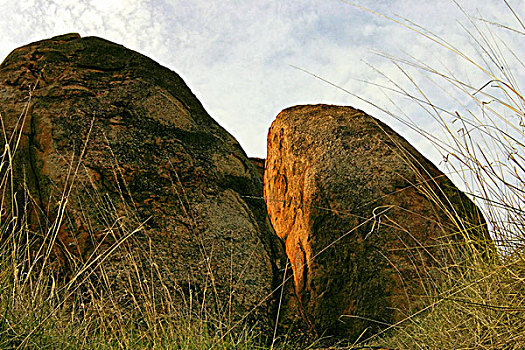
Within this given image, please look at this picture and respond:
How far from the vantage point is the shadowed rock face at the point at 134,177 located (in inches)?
121

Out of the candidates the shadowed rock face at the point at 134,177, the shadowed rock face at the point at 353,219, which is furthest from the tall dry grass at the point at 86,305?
the shadowed rock face at the point at 353,219

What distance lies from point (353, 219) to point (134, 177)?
162 cm

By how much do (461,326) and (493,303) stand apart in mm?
299

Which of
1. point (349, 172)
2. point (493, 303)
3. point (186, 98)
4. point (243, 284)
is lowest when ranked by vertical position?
point (243, 284)

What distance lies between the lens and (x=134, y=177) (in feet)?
10.6

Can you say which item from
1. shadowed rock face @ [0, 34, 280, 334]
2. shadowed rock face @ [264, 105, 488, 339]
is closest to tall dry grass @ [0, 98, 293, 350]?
shadowed rock face @ [0, 34, 280, 334]

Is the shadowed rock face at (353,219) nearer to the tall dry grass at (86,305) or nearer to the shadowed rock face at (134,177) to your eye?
the shadowed rock face at (134,177)

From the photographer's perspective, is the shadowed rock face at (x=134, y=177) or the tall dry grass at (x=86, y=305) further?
the shadowed rock face at (x=134, y=177)

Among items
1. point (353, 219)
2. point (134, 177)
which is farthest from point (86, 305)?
point (353, 219)

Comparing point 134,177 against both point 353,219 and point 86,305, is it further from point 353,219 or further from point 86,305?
point 353,219

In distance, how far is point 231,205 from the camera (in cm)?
341

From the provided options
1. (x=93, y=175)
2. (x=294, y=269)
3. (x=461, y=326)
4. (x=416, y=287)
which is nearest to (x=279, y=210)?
(x=294, y=269)

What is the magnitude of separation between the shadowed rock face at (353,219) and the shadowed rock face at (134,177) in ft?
1.80

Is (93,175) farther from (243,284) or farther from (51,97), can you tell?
(243,284)
